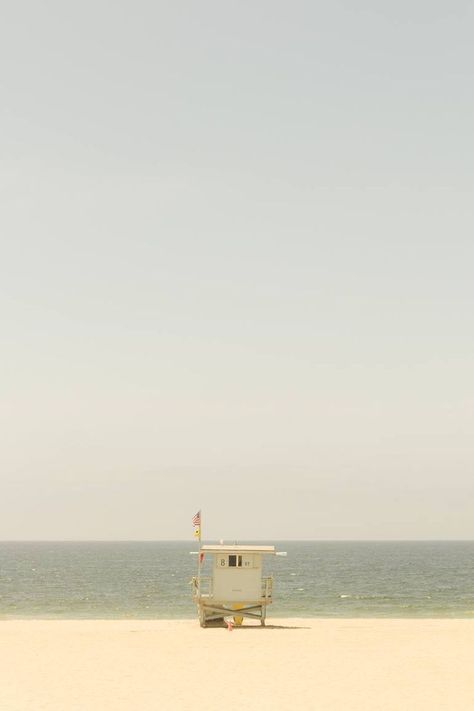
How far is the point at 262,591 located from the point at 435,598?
52.7 m
